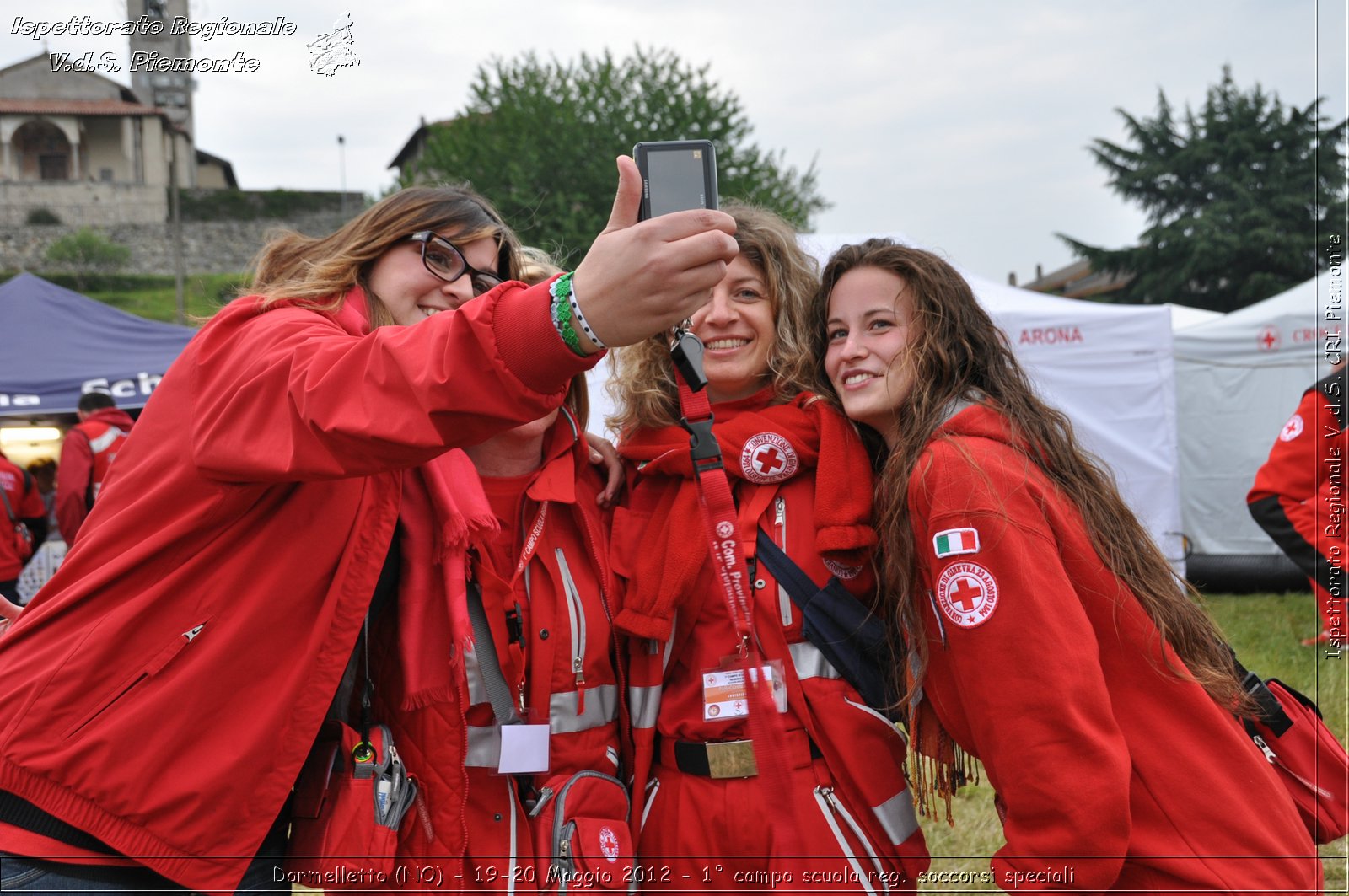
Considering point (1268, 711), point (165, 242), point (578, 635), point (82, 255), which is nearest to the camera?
point (1268, 711)

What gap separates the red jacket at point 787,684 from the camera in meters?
2.22

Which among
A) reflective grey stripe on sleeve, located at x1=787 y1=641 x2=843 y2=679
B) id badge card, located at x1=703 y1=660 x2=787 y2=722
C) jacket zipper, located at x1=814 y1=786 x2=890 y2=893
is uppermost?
reflective grey stripe on sleeve, located at x1=787 y1=641 x2=843 y2=679

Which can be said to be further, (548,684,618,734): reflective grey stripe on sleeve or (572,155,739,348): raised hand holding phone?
(548,684,618,734): reflective grey stripe on sleeve

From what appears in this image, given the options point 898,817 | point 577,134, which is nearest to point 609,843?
point 898,817

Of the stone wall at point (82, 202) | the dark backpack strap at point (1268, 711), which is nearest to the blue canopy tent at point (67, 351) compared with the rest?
the dark backpack strap at point (1268, 711)

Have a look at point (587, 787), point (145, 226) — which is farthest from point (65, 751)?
point (145, 226)

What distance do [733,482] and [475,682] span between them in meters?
0.79

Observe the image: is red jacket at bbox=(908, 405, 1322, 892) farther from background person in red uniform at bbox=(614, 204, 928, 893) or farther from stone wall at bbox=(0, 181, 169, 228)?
stone wall at bbox=(0, 181, 169, 228)

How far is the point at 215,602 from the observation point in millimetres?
1715

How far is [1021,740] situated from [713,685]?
716mm

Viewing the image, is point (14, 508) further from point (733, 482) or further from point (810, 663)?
point (810, 663)

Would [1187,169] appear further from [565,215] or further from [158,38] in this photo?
[158,38]

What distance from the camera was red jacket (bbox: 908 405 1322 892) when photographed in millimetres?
1816

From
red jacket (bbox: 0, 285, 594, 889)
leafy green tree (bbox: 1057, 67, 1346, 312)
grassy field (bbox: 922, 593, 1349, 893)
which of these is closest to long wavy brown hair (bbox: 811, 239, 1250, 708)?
grassy field (bbox: 922, 593, 1349, 893)
